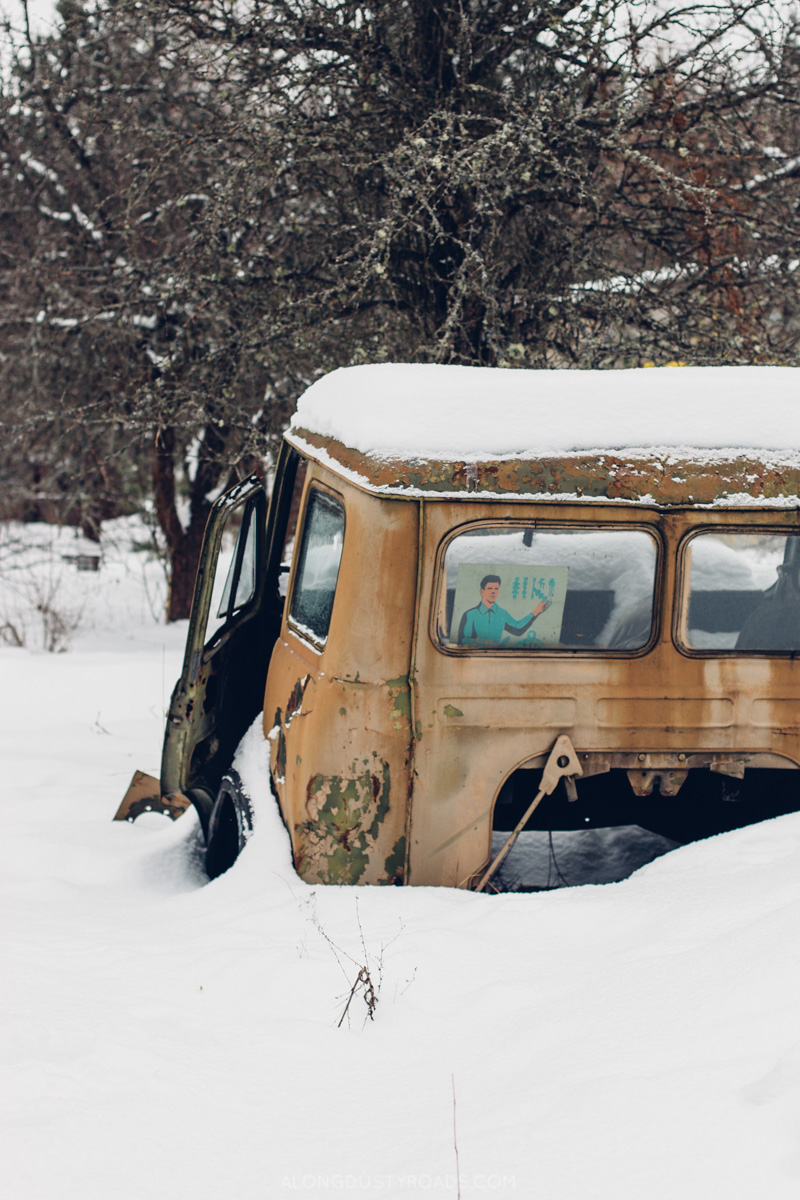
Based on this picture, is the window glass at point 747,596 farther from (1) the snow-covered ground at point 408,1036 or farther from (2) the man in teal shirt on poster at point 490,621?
(1) the snow-covered ground at point 408,1036

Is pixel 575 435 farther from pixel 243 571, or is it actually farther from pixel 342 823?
pixel 243 571

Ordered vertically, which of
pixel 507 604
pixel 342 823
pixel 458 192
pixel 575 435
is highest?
pixel 458 192

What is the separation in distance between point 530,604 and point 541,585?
0.25 feet

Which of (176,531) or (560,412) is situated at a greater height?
(560,412)

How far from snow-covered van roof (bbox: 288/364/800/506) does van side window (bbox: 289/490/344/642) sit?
297 mm

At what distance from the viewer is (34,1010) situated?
9.82 feet

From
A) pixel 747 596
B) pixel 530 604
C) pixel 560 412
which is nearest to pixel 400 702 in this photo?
pixel 530 604

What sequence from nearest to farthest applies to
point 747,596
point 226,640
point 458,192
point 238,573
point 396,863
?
point 396,863 → point 747,596 → point 226,640 → point 238,573 → point 458,192

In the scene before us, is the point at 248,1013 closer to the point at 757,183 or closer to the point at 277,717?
the point at 277,717

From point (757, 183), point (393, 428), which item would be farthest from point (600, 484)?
point (757, 183)

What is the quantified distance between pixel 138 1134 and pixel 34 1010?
745 millimetres

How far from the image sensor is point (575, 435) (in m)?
3.43

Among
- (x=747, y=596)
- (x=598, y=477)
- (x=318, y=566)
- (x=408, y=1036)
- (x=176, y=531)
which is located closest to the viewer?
(x=408, y=1036)

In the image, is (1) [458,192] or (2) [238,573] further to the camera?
(1) [458,192]
